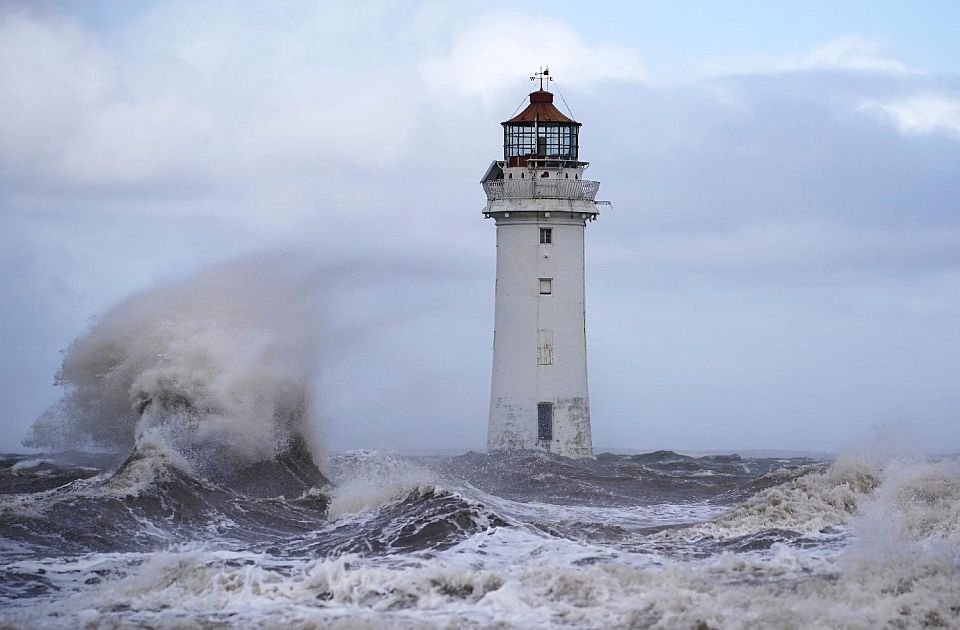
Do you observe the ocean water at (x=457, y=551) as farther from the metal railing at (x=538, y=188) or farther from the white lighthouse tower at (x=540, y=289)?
the metal railing at (x=538, y=188)

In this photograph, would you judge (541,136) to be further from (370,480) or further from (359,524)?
(359,524)

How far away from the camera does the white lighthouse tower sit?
24047mm

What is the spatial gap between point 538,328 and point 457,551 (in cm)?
1082

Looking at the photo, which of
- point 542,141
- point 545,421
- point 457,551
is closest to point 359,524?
point 457,551

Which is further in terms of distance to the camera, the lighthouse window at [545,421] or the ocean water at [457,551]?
the lighthouse window at [545,421]

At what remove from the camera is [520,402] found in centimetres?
2405

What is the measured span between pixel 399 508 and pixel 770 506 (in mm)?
4170

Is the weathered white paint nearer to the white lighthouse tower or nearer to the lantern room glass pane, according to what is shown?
the white lighthouse tower

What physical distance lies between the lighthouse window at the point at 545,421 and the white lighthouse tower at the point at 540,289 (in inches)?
0.6

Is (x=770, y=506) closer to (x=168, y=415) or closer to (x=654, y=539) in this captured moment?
(x=654, y=539)

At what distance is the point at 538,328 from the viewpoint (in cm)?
2408

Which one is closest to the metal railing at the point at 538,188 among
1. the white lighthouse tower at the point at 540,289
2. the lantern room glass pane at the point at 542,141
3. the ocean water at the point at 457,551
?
the white lighthouse tower at the point at 540,289

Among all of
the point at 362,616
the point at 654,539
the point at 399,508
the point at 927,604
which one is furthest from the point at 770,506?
the point at 362,616

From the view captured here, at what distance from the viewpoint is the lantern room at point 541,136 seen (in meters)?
24.3
